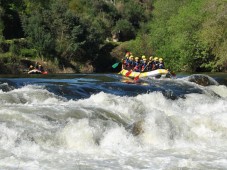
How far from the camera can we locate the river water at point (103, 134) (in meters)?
8.09

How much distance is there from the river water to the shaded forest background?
1972 cm

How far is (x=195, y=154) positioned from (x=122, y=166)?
2004 millimetres


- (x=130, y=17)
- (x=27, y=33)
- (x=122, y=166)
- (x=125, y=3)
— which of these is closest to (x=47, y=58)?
(x=27, y=33)

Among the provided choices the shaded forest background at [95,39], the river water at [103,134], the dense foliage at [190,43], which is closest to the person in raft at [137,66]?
the shaded forest background at [95,39]

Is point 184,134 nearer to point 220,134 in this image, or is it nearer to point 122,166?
point 220,134

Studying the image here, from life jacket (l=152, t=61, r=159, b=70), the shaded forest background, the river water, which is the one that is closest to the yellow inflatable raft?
life jacket (l=152, t=61, r=159, b=70)

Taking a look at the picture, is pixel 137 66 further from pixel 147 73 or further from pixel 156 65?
pixel 147 73

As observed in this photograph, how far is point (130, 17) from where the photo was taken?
64.9 m

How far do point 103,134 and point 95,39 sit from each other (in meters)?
40.4

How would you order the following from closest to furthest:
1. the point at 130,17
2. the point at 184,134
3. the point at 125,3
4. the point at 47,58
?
1. the point at 184,134
2. the point at 47,58
3. the point at 130,17
4. the point at 125,3

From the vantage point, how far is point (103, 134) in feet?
31.9

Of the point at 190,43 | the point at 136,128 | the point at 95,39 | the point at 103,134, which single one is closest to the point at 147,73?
the point at 136,128

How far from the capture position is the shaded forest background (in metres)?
39.4

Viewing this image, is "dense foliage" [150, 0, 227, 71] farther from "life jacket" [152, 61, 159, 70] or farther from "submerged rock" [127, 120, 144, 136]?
"submerged rock" [127, 120, 144, 136]
